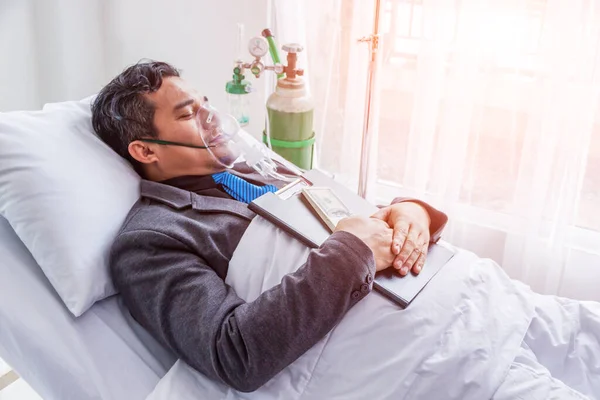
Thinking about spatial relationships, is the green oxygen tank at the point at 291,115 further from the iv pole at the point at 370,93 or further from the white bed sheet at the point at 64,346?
the white bed sheet at the point at 64,346

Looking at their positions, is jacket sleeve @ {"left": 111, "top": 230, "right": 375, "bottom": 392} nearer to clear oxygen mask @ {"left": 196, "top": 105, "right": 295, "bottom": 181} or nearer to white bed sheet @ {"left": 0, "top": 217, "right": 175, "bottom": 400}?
white bed sheet @ {"left": 0, "top": 217, "right": 175, "bottom": 400}

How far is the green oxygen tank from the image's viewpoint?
73.8 inches

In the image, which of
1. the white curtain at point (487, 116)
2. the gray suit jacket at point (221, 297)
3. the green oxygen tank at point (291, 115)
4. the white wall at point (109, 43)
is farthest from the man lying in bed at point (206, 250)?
the white wall at point (109, 43)

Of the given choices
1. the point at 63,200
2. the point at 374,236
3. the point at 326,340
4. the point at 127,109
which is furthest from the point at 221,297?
the point at 127,109

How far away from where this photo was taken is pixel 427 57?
82.3 inches

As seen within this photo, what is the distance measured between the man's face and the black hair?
0.02 metres

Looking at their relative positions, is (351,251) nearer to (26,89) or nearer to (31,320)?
(31,320)

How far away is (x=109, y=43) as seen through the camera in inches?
103

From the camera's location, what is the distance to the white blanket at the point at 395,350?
46.2 inches

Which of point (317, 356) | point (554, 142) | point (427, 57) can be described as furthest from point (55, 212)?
point (554, 142)

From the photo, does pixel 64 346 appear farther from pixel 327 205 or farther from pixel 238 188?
pixel 327 205

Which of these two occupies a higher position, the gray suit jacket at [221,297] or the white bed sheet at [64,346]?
the gray suit jacket at [221,297]

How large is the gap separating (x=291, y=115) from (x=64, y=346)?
0.94 m

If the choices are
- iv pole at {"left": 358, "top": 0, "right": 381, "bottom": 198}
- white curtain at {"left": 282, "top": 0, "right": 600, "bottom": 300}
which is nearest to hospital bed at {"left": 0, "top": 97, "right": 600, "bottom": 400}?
iv pole at {"left": 358, "top": 0, "right": 381, "bottom": 198}
